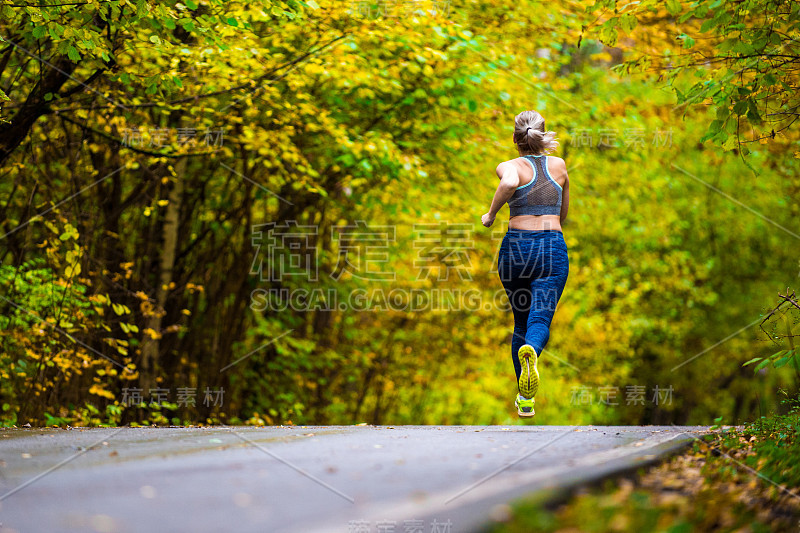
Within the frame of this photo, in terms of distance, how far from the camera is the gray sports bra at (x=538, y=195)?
22.7 feet

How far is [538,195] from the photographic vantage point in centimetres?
693

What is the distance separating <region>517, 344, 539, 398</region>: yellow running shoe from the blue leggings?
0.76 feet

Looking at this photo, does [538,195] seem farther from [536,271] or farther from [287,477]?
[287,477]

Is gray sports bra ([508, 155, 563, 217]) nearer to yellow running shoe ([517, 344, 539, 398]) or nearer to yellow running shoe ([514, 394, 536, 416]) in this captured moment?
yellow running shoe ([517, 344, 539, 398])

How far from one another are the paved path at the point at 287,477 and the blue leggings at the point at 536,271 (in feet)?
2.69

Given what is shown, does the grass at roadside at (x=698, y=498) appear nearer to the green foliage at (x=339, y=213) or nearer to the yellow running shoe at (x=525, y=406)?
the yellow running shoe at (x=525, y=406)

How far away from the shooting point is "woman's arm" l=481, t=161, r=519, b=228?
684 cm

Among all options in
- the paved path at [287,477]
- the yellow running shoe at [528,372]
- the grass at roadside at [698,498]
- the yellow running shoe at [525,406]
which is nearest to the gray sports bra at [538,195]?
the yellow running shoe at [528,372]

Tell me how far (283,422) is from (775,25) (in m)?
10.8

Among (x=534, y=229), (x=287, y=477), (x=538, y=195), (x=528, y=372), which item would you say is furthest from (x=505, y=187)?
(x=287, y=477)

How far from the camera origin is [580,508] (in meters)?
3.87

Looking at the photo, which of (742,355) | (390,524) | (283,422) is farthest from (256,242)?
(742,355)

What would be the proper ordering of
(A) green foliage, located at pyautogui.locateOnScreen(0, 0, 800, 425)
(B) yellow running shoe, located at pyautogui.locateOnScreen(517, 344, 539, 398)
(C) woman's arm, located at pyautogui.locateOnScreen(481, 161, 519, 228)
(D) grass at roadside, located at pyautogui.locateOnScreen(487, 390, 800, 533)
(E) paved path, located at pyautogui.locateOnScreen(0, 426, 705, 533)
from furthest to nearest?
(A) green foliage, located at pyautogui.locateOnScreen(0, 0, 800, 425) → (C) woman's arm, located at pyautogui.locateOnScreen(481, 161, 519, 228) → (B) yellow running shoe, located at pyautogui.locateOnScreen(517, 344, 539, 398) → (E) paved path, located at pyautogui.locateOnScreen(0, 426, 705, 533) → (D) grass at roadside, located at pyautogui.locateOnScreen(487, 390, 800, 533)

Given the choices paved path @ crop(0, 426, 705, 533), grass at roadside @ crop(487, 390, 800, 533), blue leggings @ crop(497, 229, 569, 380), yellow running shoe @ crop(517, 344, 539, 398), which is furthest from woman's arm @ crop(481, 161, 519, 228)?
grass at roadside @ crop(487, 390, 800, 533)
